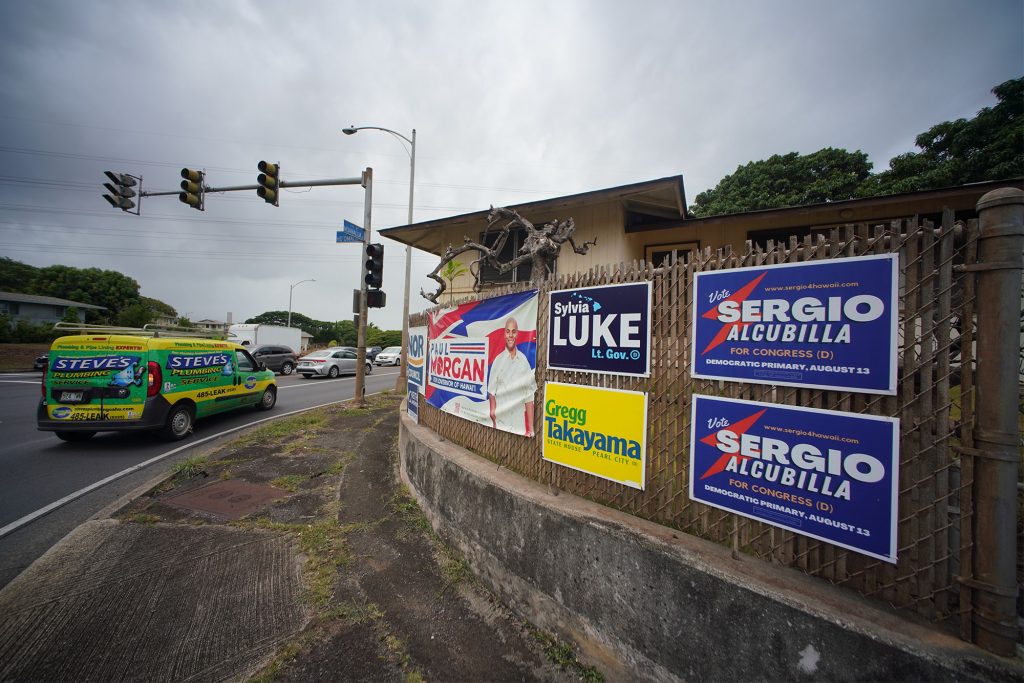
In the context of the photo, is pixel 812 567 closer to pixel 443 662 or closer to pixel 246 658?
pixel 443 662

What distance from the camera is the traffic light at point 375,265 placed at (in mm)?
9133

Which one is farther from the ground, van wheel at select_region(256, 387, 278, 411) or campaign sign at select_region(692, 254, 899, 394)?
campaign sign at select_region(692, 254, 899, 394)

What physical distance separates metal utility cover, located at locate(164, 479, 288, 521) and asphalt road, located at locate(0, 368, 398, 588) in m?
0.89

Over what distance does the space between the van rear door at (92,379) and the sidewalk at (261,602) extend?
9.56ft

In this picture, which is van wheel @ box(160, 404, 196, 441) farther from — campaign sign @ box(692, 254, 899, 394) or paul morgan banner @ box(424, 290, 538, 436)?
campaign sign @ box(692, 254, 899, 394)

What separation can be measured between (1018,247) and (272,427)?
388 inches

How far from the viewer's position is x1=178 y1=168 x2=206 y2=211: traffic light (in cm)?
873

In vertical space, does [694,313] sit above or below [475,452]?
above

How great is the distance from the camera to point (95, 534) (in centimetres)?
367

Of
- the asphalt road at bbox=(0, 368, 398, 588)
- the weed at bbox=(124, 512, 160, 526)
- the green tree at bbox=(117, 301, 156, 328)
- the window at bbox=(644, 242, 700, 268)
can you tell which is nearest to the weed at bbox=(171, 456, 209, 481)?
the asphalt road at bbox=(0, 368, 398, 588)

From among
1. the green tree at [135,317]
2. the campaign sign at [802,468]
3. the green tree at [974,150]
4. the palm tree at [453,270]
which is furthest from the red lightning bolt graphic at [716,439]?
the green tree at [135,317]

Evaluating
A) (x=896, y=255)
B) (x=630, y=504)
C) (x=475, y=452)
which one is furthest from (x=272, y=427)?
(x=896, y=255)

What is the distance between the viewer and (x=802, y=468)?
1.93m

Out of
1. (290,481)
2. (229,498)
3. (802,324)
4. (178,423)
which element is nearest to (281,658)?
(229,498)
